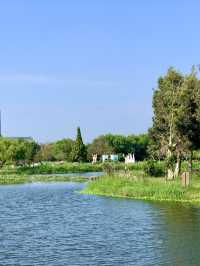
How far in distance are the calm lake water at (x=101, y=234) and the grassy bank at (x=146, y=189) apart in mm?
2455

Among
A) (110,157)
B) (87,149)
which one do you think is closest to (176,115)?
(110,157)

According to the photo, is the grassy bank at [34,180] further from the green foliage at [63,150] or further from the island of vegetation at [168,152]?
the green foliage at [63,150]

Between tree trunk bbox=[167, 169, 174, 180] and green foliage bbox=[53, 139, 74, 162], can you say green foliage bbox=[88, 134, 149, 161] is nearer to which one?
green foliage bbox=[53, 139, 74, 162]

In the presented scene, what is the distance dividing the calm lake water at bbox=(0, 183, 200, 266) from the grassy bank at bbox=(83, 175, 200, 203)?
245cm

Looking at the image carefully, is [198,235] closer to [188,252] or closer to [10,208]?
[188,252]

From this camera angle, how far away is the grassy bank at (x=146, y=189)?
5250 centimetres

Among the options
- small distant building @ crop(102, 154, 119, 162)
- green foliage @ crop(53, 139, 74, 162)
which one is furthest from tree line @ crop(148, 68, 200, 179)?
green foliage @ crop(53, 139, 74, 162)

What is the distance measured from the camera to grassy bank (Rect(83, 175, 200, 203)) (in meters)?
52.5

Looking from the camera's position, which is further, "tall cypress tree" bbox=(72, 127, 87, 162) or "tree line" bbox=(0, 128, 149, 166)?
"tree line" bbox=(0, 128, 149, 166)

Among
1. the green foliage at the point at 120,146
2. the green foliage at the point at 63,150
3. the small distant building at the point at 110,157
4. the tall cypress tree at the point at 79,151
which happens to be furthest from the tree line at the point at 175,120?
the green foliage at the point at 120,146

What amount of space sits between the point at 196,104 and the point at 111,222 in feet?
98.1

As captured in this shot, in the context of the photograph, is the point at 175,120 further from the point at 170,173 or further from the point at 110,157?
the point at 110,157

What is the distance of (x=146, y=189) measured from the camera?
56.6 meters

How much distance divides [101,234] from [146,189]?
22.4 meters
